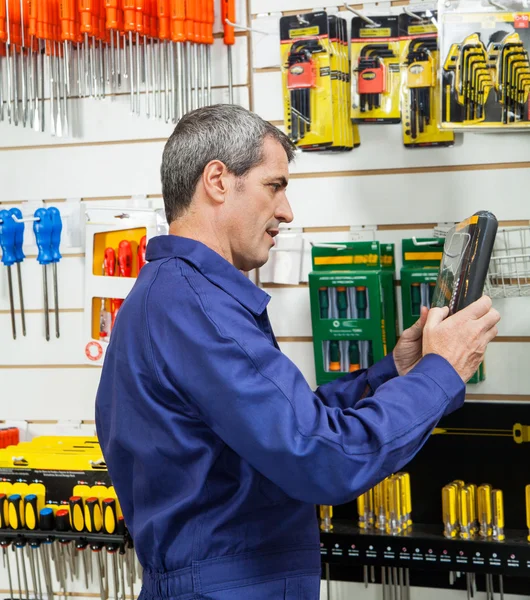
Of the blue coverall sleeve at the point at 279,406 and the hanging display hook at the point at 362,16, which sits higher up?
the hanging display hook at the point at 362,16

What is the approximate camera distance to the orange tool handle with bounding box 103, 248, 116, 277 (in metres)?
3.04

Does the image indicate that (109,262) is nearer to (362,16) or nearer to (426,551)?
(362,16)

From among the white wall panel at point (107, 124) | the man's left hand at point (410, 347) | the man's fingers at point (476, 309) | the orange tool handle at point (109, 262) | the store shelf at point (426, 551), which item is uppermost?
the white wall panel at point (107, 124)

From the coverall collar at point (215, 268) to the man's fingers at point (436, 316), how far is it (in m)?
0.33

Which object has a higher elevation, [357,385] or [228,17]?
[228,17]

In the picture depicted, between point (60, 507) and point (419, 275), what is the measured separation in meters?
1.43

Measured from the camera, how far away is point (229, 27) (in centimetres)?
292

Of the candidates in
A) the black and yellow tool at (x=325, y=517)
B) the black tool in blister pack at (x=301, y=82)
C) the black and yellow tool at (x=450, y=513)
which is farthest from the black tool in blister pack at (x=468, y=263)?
the black tool in blister pack at (x=301, y=82)

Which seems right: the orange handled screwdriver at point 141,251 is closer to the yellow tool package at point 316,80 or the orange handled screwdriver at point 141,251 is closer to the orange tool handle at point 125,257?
the orange tool handle at point 125,257

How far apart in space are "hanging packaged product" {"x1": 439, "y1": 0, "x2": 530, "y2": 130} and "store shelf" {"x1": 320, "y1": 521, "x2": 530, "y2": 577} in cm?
122

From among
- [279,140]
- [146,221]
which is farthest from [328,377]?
[279,140]

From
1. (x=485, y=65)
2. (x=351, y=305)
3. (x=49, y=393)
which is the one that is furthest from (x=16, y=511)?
(x=485, y=65)

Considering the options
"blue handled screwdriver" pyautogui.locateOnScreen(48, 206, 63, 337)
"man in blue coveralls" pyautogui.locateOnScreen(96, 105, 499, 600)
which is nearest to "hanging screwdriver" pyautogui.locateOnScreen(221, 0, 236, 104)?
"blue handled screwdriver" pyautogui.locateOnScreen(48, 206, 63, 337)

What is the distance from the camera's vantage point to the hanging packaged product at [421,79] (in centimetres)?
267
